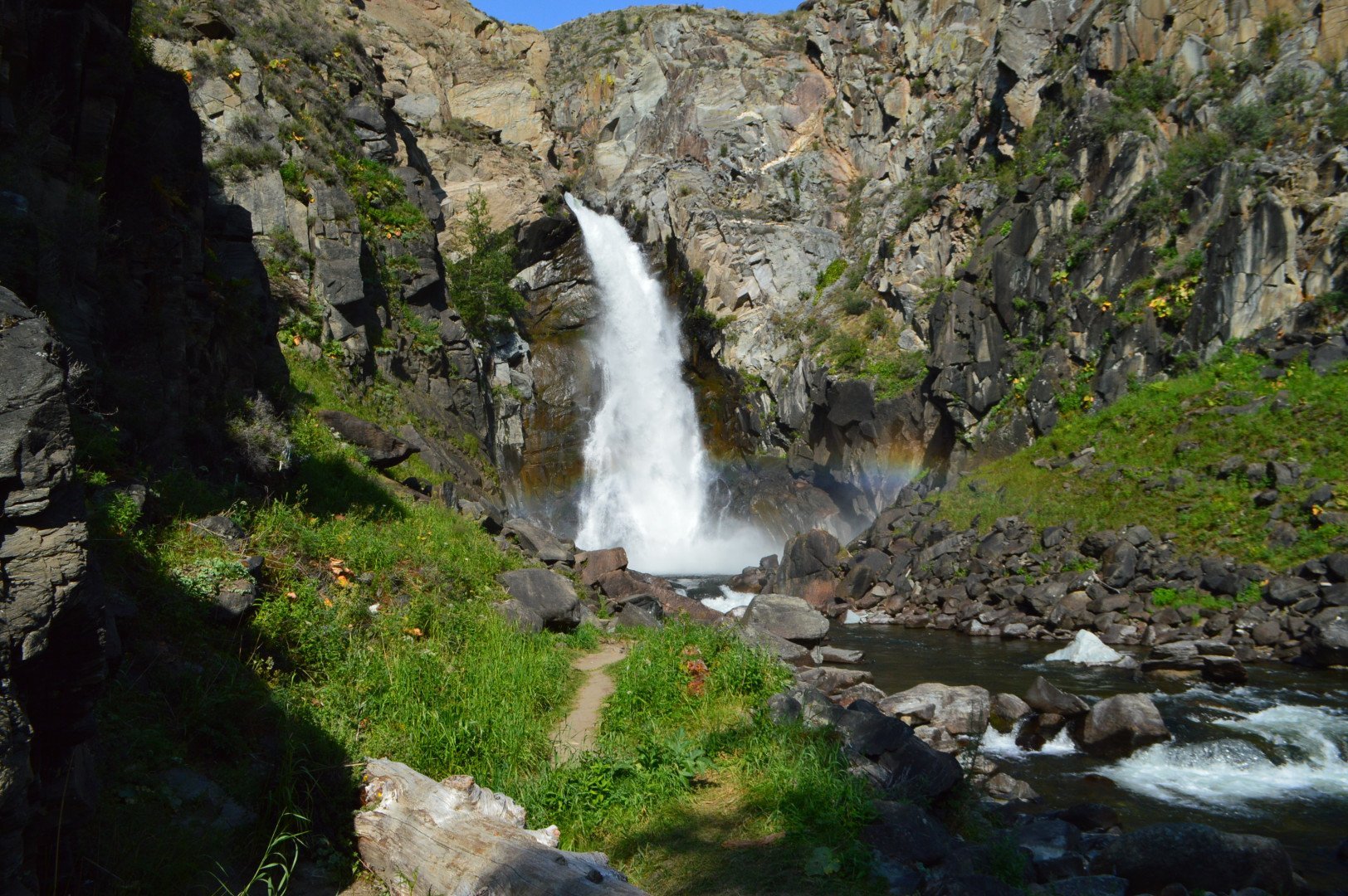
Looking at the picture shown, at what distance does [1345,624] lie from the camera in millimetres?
13477

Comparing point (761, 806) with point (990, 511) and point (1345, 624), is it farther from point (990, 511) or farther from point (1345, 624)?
point (990, 511)

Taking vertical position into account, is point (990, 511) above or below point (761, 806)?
below

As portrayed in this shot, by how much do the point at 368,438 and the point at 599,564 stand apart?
508cm

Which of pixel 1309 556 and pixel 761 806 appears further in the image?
pixel 1309 556

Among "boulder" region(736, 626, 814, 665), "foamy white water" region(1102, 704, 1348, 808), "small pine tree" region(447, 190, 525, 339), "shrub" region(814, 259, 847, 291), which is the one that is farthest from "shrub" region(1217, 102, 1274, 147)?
"small pine tree" region(447, 190, 525, 339)

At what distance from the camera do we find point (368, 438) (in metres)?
14.0

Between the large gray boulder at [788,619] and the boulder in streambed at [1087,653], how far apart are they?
4.47 metres

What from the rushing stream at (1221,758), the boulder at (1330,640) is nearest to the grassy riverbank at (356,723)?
the rushing stream at (1221,758)

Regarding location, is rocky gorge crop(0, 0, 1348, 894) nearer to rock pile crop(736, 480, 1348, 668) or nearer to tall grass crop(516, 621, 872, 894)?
rock pile crop(736, 480, 1348, 668)

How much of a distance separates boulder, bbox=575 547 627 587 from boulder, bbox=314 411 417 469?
4097 mm

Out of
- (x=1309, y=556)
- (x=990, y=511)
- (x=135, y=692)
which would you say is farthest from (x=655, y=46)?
(x=135, y=692)

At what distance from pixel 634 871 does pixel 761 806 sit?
3.31ft

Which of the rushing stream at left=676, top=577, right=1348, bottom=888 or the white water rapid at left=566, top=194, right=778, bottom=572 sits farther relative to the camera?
the white water rapid at left=566, top=194, right=778, bottom=572

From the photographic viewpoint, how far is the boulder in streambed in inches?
577
